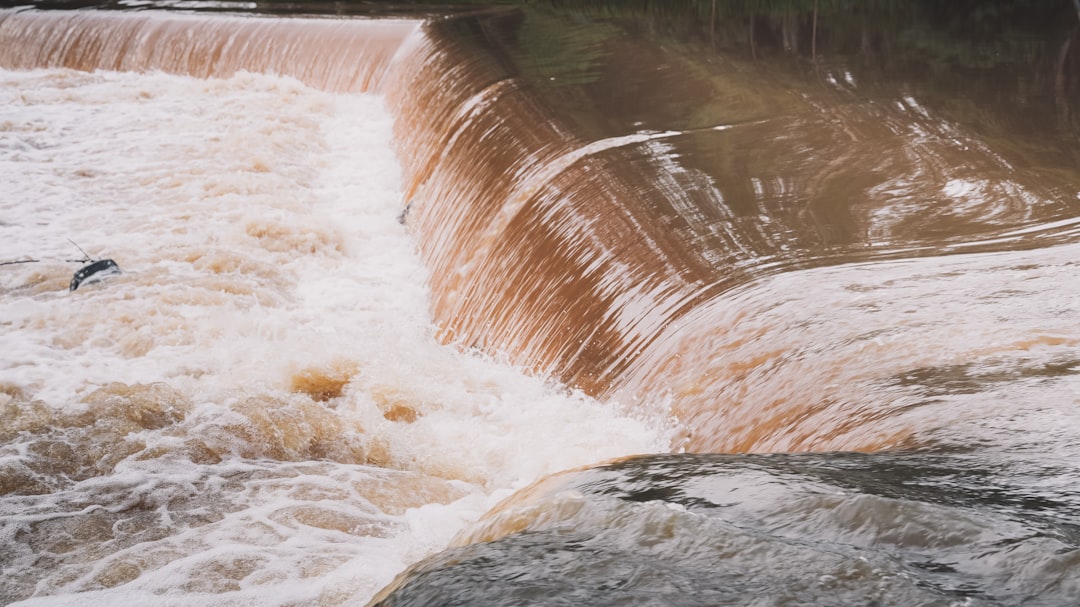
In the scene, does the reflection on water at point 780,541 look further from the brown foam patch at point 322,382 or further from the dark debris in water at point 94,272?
the dark debris in water at point 94,272

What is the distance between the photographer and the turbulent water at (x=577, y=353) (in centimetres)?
207

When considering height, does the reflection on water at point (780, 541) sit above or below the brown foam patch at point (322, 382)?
above

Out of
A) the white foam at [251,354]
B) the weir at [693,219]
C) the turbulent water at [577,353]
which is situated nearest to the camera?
the turbulent water at [577,353]

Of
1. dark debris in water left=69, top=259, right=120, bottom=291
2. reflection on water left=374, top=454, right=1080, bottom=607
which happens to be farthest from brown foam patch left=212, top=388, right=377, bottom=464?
dark debris in water left=69, top=259, right=120, bottom=291

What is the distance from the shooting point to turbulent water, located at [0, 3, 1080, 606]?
2074mm

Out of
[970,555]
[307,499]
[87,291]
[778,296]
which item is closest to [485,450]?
[307,499]

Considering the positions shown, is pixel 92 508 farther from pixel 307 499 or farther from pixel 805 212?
pixel 805 212

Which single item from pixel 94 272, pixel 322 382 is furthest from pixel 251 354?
pixel 94 272

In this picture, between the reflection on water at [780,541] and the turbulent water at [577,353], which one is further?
the turbulent water at [577,353]

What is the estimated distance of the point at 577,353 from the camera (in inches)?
168

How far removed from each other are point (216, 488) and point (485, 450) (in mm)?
1031

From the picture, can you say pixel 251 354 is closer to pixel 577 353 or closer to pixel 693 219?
pixel 577 353

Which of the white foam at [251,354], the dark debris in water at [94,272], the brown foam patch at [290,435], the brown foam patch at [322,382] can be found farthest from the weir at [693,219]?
the dark debris in water at [94,272]

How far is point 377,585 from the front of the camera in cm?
299
